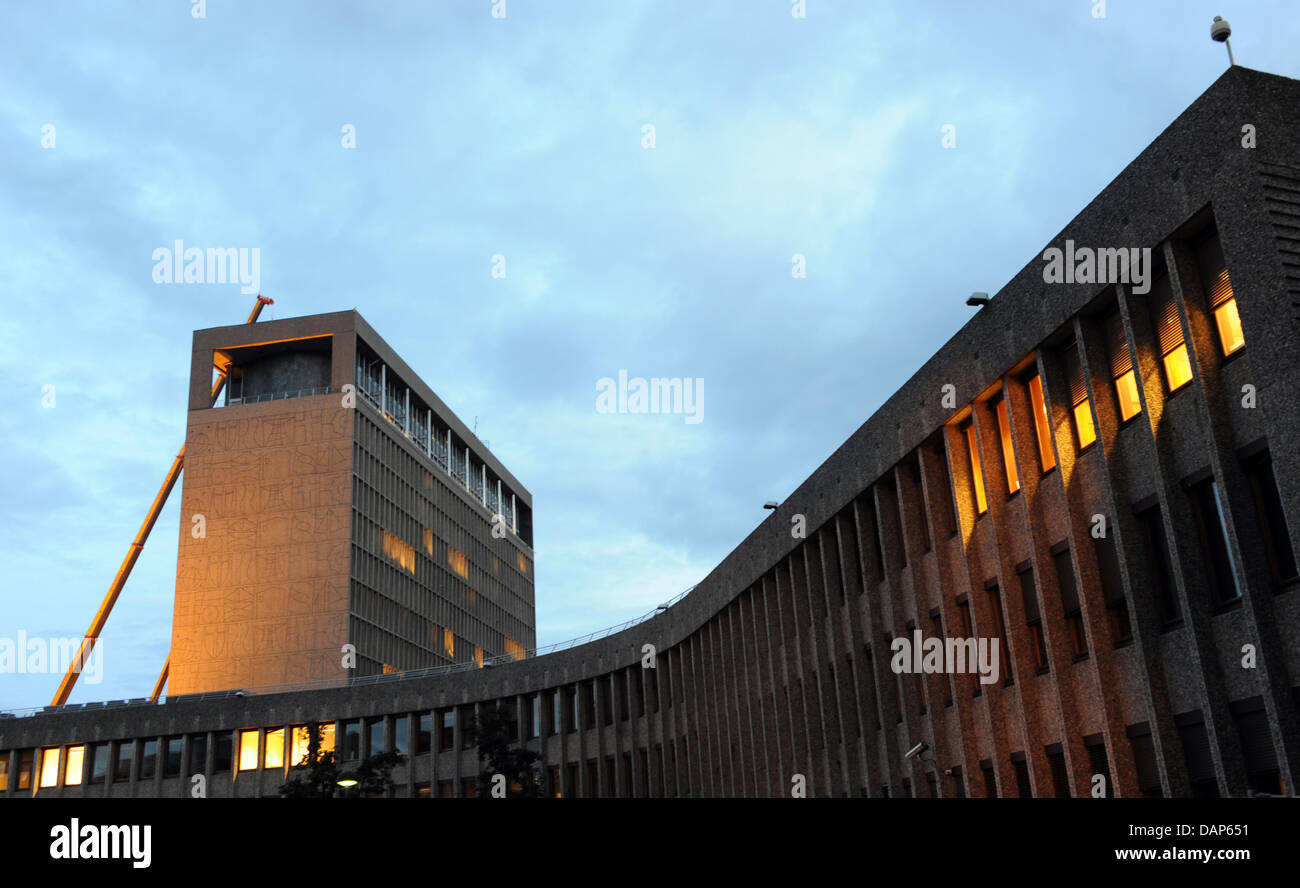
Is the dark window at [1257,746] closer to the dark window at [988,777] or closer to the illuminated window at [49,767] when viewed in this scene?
the dark window at [988,777]

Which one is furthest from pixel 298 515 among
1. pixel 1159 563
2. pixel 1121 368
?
pixel 1159 563

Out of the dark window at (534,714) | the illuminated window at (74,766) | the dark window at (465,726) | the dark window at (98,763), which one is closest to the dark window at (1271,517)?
the dark window at (534,714)

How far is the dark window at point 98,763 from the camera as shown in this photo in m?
68.1

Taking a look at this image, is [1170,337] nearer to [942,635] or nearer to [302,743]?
[942,635]

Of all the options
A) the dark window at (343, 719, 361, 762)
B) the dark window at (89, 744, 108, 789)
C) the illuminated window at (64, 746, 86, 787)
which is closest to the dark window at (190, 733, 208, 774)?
the dark window at (89, 744, 108, 789)

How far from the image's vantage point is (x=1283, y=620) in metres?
16.8

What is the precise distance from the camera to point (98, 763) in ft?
225

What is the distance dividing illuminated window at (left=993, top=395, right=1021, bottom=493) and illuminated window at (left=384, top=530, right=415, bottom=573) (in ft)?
262

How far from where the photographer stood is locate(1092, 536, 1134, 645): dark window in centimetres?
2075

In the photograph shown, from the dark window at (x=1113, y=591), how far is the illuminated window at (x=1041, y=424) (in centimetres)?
221

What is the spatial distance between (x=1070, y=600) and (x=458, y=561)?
9890cm

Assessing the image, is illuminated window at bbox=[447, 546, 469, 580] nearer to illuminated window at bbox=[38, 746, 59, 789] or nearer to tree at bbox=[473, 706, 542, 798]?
illuminated window at bbox=[38, 746, 59, 789]
